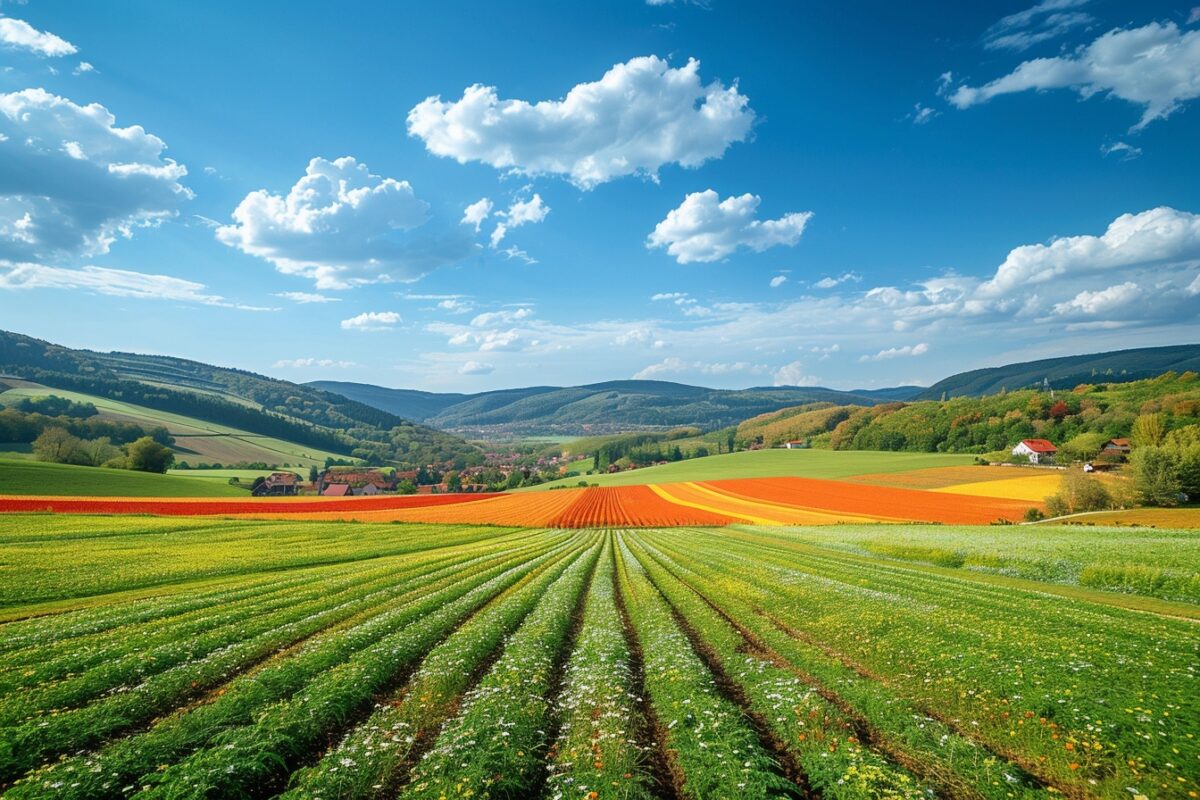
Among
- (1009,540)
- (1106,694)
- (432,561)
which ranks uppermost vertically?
(1106,694)

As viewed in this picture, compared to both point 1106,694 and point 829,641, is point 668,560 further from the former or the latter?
point 1106,694

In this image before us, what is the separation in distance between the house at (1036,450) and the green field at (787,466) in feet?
33.3

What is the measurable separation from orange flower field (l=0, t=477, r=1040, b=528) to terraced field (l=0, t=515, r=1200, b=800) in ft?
134

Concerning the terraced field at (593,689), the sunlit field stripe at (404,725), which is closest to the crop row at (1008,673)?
the terraced field at (593,689)

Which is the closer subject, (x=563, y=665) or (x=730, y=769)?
(x=730, y=769)

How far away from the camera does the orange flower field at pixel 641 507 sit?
65.1 meters

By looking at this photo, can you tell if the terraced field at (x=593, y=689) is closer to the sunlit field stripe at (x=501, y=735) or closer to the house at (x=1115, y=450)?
the sunlit field stripe at (x=501, y=735)

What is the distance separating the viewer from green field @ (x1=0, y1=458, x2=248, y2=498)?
65562 mm

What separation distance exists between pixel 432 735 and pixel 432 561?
28520mm

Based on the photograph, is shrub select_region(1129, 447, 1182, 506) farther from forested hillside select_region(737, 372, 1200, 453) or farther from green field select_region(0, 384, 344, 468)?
green field select_region(0, 384, 344, 468)

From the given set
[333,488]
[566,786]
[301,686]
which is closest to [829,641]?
[566,786]

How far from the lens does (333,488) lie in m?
130

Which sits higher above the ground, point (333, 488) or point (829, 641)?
point (829, 641)

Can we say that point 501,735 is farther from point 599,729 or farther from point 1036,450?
point 1036,450
